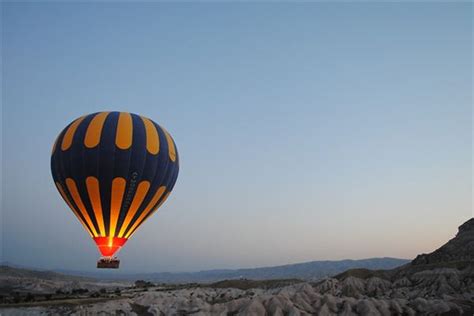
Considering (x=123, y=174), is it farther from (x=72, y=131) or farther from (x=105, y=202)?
(x=72, y=131)

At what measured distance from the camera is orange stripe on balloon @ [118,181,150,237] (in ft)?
121

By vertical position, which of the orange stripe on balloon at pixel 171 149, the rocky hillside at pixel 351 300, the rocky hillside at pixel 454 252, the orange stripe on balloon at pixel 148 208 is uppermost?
the orange stripe on balloon at pixel 171 149

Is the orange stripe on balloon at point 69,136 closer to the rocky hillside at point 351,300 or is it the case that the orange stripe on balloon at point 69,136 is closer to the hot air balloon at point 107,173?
the hot air balloon at point 107,173

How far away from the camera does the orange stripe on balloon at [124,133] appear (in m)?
36.5

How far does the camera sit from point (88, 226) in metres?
36.8

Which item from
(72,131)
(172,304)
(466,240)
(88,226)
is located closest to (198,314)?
(172,304)

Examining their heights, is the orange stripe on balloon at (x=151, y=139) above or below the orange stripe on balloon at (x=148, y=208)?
above

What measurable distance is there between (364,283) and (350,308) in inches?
844

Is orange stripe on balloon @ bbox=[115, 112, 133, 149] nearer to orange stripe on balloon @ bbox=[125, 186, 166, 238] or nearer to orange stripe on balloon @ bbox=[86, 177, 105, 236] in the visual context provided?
orange stripe on balloon @ bbox=[86, 177, 105, 236]

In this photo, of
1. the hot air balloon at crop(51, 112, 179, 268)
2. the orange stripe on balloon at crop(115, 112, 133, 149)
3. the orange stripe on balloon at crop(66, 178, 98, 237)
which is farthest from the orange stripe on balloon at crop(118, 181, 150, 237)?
the orange stripe on balloon at crop(115, 112, 133, 149)

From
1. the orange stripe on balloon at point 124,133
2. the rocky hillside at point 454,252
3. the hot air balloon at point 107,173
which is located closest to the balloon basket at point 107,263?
the hot air balloon at point 107,173

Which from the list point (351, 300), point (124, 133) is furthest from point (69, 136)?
point (351, 300)

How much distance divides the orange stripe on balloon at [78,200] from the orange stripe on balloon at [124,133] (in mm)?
5275

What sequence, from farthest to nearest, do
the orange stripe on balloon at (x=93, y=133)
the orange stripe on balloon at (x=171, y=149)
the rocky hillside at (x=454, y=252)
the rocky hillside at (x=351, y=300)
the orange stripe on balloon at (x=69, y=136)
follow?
1. the rocky hillside at (x=454, y=252)
2. the orange stripe on balloon at (x=171, y=149)
3. the orange stripe on balloon at (x=69, y=136)
4. the orange stripe on balloon at (x=93, y=133)
5. the rocky hillside at (x=351, y=300)
